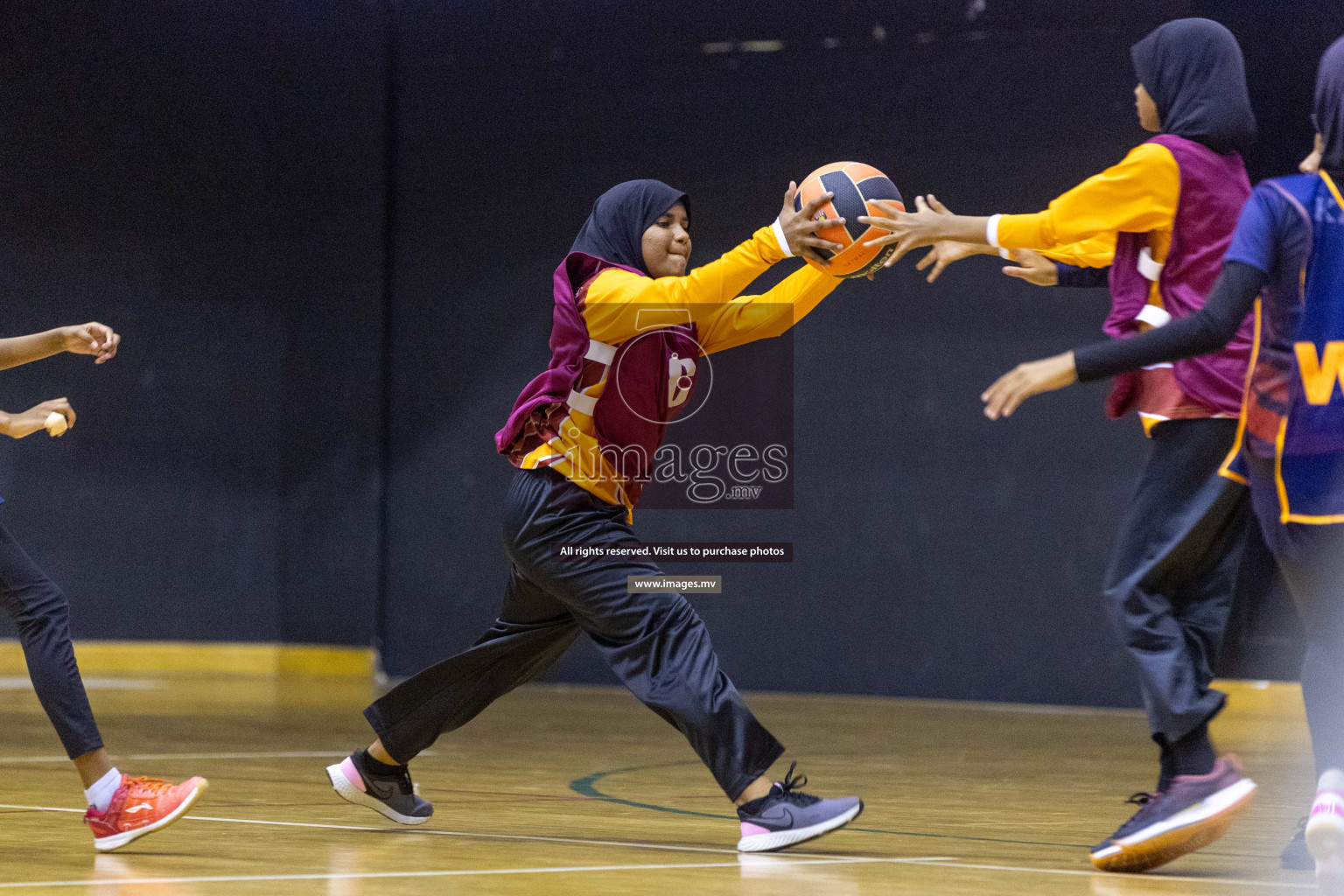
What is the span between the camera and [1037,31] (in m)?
8.71

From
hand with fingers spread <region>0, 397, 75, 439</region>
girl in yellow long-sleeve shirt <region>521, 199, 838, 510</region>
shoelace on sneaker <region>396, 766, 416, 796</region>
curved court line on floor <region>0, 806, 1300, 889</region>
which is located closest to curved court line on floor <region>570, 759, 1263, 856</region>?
curved court line on floor <region>0, 806, 1300, 889</region>

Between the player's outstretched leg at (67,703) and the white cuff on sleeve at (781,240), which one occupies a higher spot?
the white cuff on sleeve at (781,240)

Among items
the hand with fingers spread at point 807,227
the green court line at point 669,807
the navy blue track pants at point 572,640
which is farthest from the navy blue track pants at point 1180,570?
the hand with fingers spread at point 807,227

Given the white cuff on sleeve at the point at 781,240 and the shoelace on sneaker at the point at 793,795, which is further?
the white cuff on sleeve at the point at 781,240

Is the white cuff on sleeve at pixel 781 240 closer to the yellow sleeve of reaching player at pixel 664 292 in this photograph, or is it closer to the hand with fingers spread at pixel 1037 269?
the yellow sleeve of reaching player at pixel 664 292

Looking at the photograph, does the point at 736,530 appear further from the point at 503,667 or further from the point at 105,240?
the point at 503,667

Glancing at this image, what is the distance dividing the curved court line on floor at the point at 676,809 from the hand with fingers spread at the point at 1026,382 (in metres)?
1.42

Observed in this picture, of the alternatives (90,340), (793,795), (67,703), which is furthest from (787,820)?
(90,340)

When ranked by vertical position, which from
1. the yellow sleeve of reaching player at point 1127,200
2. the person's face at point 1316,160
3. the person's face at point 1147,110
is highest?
the person's face at point 1147,110

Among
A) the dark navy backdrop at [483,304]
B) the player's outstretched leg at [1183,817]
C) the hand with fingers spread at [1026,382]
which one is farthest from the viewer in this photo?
the dark navy backdrop at [483,304]

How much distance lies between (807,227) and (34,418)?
1.97 metres

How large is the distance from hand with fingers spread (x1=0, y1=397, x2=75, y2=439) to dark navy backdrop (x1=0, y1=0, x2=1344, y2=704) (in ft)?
18.6

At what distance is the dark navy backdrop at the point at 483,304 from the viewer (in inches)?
343

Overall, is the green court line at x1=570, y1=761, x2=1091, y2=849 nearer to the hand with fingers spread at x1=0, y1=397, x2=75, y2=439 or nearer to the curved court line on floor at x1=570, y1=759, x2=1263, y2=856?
the curved court line on floor at x1=570, y1=759, x2=1263, y2=856
